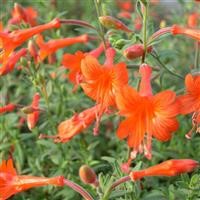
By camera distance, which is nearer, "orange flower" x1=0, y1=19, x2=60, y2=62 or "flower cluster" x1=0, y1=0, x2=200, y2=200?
"flower cluster" x1=0, y1=0, x2=200, y2=200

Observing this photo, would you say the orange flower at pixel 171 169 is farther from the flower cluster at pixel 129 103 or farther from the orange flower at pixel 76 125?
the orange flower at pixel 76 125

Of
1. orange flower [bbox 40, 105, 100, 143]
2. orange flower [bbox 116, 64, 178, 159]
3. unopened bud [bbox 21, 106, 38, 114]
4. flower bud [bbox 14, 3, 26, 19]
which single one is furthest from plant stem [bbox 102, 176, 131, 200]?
flower bud [bbox 14, 3, 26, 19]

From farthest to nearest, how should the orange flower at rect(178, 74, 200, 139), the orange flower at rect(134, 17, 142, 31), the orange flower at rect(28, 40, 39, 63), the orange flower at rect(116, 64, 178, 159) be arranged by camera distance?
the orange flower at rect(134, 17, 142, 31) → the orange flower at rect(28, 40, 39, 63) → the orange flower at rect(178, 74, 200, 139) → the orange flower at rect(116, 64, 178, 159)

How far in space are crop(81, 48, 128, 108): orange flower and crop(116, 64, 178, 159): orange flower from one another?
0.11 m

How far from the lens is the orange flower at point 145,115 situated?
211 centimetres

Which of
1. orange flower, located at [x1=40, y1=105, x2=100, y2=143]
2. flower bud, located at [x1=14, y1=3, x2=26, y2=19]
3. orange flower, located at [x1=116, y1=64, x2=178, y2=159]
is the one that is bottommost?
orange flower, located at [x1=40, y1=105, x2=100, y2=143]

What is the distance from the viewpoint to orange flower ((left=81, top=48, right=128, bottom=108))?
87.3 inches

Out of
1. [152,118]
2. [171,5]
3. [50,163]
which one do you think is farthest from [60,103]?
[171,5]

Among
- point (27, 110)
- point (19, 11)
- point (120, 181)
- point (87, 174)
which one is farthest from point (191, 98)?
point (19, 11)

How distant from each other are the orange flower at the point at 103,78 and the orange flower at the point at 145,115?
4.2 inches

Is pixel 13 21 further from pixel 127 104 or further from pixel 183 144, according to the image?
pixel 127 104

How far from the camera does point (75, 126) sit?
2.69 meters

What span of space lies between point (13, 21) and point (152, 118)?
169 cm

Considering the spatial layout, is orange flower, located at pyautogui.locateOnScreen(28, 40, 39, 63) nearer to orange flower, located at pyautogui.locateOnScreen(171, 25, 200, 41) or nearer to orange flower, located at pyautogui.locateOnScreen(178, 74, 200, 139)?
orange flower, located at pyautogui.locateOnScreen(171, 25, 200, 41)
